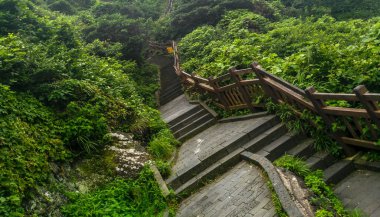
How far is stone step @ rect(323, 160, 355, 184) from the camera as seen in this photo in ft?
20.4

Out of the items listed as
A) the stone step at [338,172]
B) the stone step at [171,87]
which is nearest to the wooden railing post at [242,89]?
the stone step at [338,172]

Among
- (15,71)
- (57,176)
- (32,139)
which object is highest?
(15,71)

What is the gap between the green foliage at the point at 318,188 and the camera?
17.0 feet

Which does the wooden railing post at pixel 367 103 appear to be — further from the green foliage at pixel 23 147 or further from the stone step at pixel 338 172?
the green foliage at pixel 23 147

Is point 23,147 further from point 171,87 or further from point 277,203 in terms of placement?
point 171,87

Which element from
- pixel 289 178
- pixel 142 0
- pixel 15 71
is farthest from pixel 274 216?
pixel 142 0

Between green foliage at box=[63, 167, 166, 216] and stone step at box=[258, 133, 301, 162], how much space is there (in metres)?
2.67

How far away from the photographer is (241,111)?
399 inches

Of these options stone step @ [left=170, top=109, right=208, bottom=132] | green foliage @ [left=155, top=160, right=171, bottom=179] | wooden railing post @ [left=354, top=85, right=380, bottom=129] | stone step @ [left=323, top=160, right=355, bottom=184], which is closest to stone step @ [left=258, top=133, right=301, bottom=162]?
stone step @ [left=323, top=160, right=355, bottom=184]

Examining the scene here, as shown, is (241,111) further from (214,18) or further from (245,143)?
(214,18)

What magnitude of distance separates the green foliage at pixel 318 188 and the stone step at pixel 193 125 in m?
4.46

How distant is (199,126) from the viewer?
10828 millimetres

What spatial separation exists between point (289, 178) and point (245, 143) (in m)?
2.18

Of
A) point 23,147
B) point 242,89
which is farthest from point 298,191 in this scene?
point 23,147
